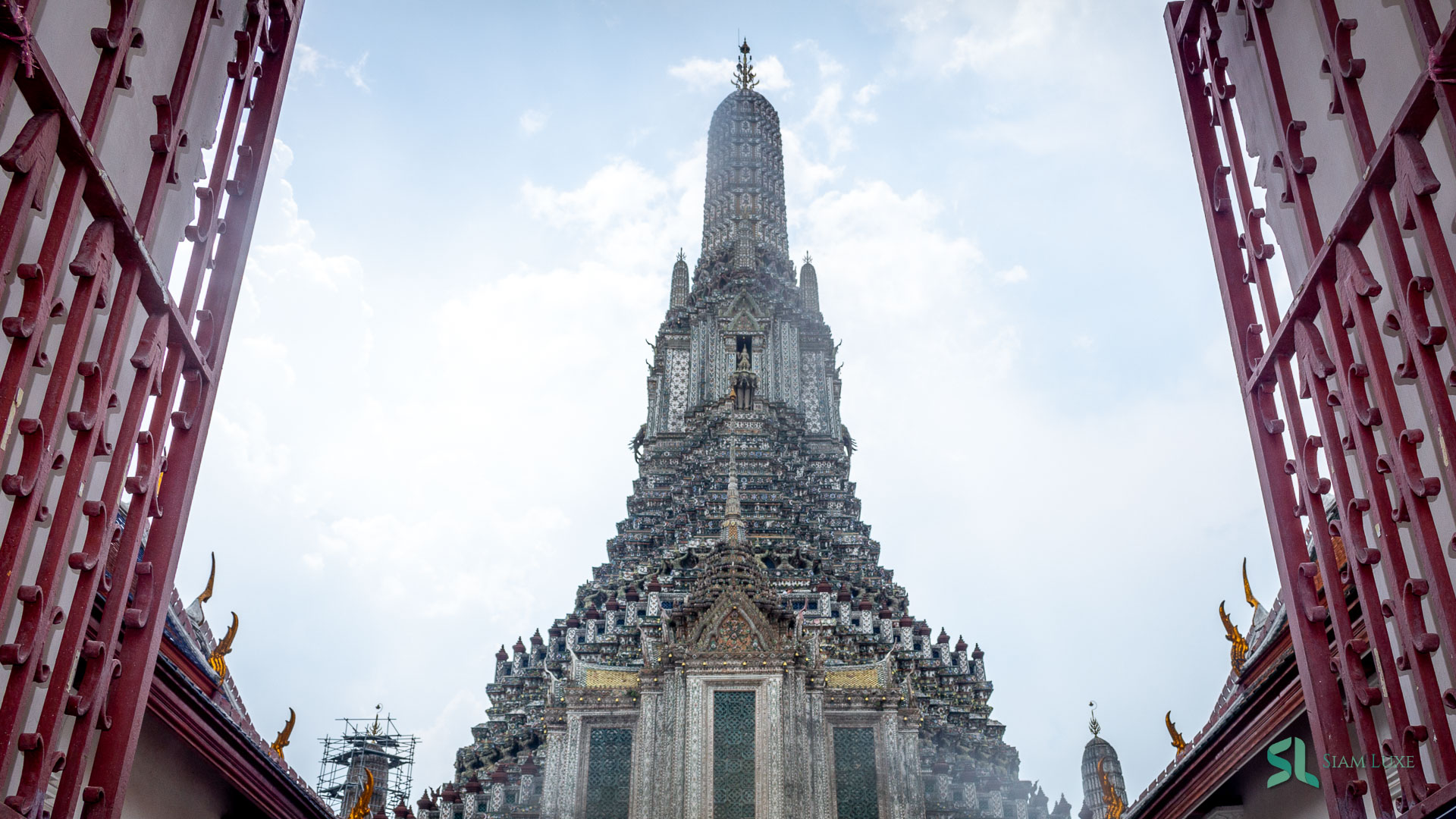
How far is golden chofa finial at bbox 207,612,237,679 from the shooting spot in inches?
479

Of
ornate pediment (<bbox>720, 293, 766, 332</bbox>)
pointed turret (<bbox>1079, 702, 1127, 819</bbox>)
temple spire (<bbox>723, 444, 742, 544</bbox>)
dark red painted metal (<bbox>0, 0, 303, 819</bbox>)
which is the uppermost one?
ornate pediment (<bbox>720, 293, 766, 332</bbox>)

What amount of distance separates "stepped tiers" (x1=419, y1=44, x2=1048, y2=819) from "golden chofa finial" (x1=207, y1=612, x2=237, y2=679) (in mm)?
12252

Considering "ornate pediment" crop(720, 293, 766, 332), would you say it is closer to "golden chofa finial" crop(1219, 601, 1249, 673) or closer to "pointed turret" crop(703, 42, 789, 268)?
"pointed turret" crop(703, 42, 789, 268)

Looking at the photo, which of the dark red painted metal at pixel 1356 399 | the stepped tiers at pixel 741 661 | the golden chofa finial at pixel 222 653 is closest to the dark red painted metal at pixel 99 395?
the golden chofa finial at pixel 222 653

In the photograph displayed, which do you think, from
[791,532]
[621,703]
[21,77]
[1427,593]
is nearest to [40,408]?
[21,77]

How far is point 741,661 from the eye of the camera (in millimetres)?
24562

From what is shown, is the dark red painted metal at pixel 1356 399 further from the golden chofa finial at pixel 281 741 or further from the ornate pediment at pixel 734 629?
the ornate pediment at pixel 734 629

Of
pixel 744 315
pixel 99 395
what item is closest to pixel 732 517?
pixel 744 315

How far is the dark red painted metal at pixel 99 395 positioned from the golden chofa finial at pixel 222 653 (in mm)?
4063

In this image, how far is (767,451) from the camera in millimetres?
41219

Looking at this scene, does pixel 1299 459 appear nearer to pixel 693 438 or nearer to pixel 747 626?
pixel 747 626

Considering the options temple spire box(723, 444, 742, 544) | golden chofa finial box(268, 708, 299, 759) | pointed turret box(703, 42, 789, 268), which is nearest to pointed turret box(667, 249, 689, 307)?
pointed turret box(703, 42, 789, 268)

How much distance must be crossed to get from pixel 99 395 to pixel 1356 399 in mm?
6945

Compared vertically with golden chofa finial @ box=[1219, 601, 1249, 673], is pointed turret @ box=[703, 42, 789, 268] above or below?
above
